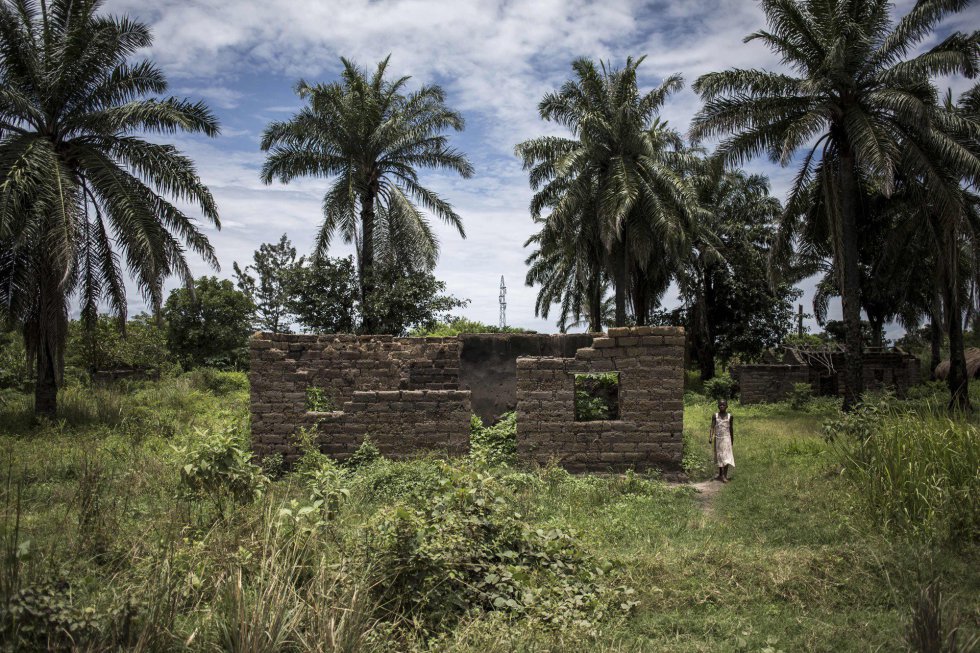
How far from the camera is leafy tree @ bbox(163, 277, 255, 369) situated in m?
30.0

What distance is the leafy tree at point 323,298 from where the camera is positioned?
2455cm

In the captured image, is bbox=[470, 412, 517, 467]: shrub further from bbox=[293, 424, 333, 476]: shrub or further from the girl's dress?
the girl's dress

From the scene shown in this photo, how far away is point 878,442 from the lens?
7.64 meters

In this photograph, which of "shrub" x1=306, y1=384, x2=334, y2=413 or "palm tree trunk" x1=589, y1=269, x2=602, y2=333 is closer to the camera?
"shrub" x1=306, y1=384, x2=334, y2=413

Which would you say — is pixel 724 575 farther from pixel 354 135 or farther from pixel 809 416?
pixel 354 135

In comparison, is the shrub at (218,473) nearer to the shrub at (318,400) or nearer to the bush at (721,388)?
the shrub at (318,400)

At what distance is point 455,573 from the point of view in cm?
513

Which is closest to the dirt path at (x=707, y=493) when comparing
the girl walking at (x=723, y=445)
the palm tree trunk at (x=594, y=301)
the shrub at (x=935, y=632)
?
the girl walking at (x=723, y=445)

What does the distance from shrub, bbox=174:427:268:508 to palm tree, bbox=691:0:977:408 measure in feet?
48.4

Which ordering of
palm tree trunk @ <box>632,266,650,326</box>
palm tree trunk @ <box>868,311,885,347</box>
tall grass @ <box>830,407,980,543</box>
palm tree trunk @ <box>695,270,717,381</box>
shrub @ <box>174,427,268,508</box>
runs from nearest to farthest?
shrub @ <box>174,427,268,508</box>, tall grass @ <box>830,407,980,543</box>, palm tree trunk @ <box>632,266,650,326</box>, palm tree trunk @ <box>695,270,717,381</box>, palm tree trunk @ <box>868,311,885,347</box>

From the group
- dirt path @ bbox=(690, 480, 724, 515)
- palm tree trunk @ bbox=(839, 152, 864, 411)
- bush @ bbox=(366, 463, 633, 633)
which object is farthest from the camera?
palm tree trunk @ bbox=(839, 152, 864, 411)

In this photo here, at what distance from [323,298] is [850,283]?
16.4 m

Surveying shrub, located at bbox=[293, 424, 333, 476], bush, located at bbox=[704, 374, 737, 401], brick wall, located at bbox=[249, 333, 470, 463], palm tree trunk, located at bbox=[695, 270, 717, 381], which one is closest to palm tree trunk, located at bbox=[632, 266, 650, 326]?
palm tree trunk, located at bbox=[695, 270, 717, 381]

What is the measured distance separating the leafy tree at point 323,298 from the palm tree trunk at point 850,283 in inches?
604
